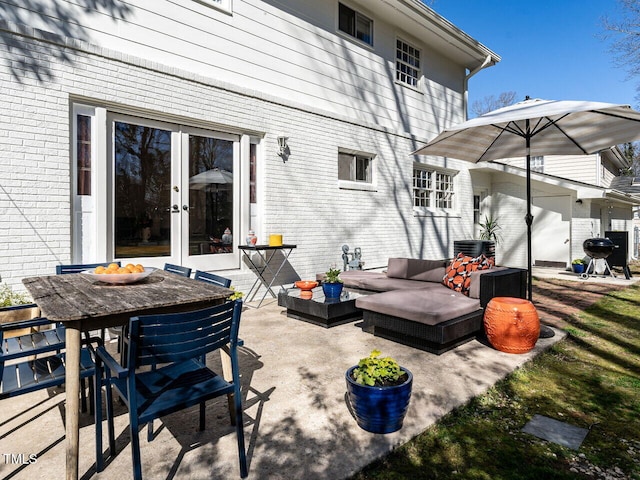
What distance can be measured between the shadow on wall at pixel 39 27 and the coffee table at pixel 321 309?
3867 millimetres

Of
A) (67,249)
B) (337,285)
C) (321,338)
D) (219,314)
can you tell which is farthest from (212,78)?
(219,314)

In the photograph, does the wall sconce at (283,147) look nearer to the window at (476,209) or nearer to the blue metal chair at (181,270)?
the blue metal chair at (181,270)

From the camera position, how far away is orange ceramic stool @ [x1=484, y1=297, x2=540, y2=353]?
3.79 meters

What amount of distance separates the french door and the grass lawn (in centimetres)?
416

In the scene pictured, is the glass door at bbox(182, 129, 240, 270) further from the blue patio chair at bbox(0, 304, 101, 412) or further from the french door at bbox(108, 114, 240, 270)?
the blue patio chair at bbox(0, 304, 101, 412)

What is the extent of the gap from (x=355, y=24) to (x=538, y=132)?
4805 millimetres

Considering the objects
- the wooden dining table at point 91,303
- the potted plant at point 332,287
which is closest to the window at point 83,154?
the wooden dining table at point 91,303

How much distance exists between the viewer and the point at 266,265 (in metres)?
6.33

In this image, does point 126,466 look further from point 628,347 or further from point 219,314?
point 628,347

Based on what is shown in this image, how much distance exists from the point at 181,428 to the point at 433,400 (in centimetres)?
178

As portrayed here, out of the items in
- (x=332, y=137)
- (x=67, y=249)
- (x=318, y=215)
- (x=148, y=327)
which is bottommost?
(x=148, y=327)

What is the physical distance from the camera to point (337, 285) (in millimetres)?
5172

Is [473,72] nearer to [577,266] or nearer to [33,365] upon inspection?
[577,266]

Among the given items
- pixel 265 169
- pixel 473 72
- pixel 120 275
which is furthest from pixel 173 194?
pixel 473 72
